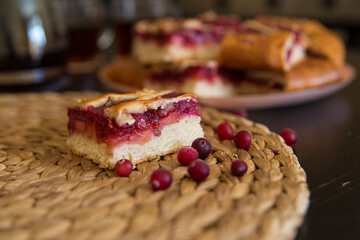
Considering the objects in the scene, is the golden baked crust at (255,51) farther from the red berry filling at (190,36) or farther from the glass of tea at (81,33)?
the glass of tea at (81,33)

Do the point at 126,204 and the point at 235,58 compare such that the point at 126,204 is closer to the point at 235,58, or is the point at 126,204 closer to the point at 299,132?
the point at 299,132

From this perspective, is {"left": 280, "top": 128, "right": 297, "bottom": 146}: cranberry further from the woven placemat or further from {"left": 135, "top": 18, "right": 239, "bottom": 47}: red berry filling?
{"left": 135, "top": 18, "right": 239, "bottom": 47}: red berry filling

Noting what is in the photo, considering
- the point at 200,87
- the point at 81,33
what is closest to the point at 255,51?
the point at 200,87

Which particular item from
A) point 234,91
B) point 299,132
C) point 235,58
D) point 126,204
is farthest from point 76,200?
point 234,91

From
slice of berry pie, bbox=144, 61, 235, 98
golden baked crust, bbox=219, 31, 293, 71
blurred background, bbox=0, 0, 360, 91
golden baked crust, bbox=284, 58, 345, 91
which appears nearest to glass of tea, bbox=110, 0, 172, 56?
blurred background, bbox=0, 0, 360, 91

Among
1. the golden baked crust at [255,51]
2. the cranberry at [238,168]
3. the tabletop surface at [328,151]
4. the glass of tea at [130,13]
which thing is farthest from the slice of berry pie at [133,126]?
the glass of tea at [130,13]
